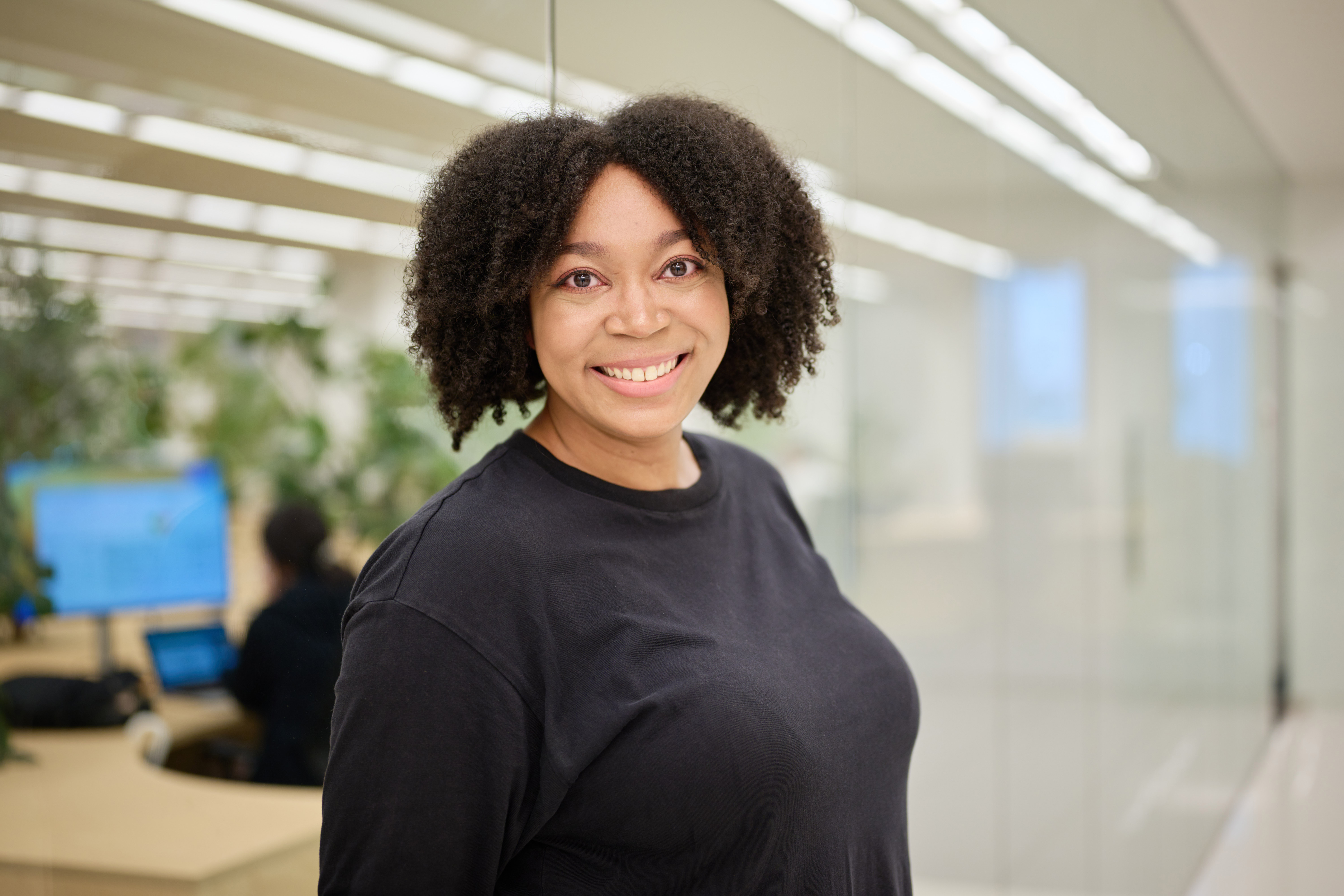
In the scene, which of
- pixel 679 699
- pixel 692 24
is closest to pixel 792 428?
pixel 692 24

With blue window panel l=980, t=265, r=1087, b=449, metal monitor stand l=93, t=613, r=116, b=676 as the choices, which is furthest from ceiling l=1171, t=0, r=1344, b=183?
metal monitor stand l=93, t=613, r=116, b=676

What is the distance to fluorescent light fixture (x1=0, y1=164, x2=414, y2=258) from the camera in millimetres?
1516

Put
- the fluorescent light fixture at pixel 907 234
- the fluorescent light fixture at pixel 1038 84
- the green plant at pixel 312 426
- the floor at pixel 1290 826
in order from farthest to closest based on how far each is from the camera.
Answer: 1. the floor at pixel 1290 826
2. the fluorescent light fixture at pixel 1038 84
3. the fluorescent light fixture at pixel 907 234
4. the green plant at pixel 312 426

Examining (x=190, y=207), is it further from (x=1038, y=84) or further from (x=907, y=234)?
(x=1038, y=84)

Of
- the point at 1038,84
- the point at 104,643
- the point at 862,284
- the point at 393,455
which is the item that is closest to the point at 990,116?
the point at 1038,84

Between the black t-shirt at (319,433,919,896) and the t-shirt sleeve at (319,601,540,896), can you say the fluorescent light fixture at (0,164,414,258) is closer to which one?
the black t-shirt at (319,433,919,896)

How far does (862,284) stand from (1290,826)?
368 centimetres

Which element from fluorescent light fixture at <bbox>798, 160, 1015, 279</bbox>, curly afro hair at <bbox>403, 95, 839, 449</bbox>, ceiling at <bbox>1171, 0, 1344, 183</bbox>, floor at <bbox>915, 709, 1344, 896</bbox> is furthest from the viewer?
floor at <bbox>915, 709, 1344, 896</bbox>

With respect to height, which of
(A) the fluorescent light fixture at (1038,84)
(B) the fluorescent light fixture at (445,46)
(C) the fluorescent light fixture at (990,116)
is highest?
(A) the fluorescent light fixture at (1038,84)

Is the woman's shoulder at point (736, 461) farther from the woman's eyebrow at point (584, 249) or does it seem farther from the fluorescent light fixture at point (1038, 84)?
the fluorescent light fixture at point (1038, 84)

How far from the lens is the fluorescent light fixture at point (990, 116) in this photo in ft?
7.87

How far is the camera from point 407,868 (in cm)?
100

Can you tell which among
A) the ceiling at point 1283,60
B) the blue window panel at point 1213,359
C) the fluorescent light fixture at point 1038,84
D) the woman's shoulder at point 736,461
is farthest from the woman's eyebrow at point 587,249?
the blue window panel at point 1213,359

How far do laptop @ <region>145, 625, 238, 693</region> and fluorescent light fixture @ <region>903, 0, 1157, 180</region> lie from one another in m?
2.04
